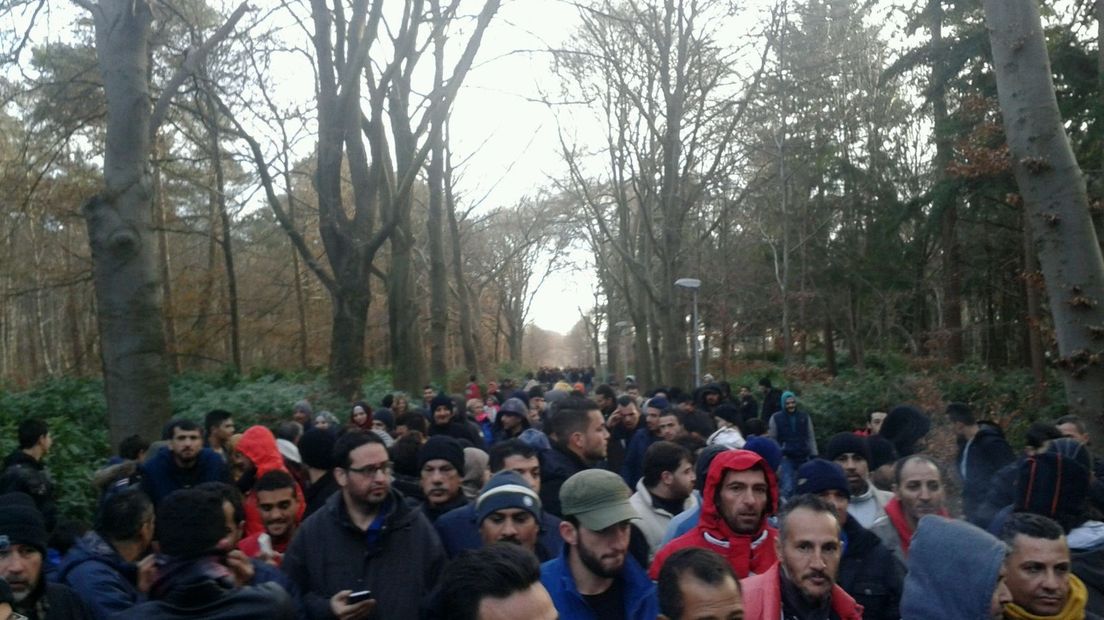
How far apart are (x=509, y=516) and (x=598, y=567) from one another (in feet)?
2.25

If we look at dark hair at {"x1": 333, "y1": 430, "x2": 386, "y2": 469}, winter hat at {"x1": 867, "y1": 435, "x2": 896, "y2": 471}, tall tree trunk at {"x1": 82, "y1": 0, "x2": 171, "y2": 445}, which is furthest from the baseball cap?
tall tree trunk at {"x1": 82, "y1": 0, "x2": 171, "y2": 445}

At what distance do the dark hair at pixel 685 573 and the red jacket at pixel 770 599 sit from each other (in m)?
0.45

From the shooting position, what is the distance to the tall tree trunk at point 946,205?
70.4 feet

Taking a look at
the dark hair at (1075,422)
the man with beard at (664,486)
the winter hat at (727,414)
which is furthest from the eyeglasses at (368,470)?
the winter hat at (727,414)

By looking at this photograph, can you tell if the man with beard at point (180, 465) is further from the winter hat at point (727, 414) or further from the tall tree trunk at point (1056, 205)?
the tall tree trunk at point (1056, 205)

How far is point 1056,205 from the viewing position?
9758mm

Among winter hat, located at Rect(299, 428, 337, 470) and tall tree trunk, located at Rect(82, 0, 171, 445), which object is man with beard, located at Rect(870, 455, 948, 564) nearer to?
winter hat, located at Rect(299, 428, 337, 470)

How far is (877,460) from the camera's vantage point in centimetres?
914

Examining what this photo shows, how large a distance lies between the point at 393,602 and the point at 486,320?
231 feet

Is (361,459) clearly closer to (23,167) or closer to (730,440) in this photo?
(730,440)

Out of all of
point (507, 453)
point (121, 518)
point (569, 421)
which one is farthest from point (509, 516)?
point (569, 421)

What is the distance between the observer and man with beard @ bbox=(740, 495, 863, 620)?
13.0 feet

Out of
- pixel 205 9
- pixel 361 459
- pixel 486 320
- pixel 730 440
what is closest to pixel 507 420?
pixel 730 440

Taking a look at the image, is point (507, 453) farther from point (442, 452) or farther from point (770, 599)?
point (770, 599)
